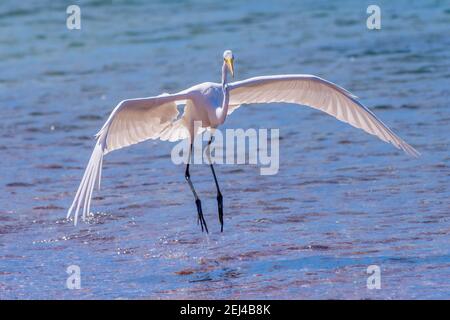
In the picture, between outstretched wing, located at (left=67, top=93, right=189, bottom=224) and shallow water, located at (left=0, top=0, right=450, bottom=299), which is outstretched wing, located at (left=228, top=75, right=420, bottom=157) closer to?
outstretched wing, located at (left=67, top=93, right=189, bottom=224)

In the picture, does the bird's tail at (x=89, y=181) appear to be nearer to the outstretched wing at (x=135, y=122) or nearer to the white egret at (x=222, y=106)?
the outstretched wing at (x=135, y=122)

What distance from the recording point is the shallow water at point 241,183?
9.12 meters

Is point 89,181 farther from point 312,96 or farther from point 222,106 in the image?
point 312,96

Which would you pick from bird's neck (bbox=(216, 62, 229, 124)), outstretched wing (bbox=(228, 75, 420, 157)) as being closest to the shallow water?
outstretched wing (bbox=(228, 75, 420, 157))

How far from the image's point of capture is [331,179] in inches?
483

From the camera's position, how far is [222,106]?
10555 mm

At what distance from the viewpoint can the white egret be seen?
10258mm

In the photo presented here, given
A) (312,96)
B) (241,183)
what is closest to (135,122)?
(312,96)

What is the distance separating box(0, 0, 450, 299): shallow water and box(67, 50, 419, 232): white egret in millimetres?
661

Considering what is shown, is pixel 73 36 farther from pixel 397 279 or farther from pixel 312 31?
pixel 397 279

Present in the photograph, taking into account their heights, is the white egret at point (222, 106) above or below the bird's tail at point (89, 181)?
above

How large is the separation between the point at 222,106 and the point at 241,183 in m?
2.11

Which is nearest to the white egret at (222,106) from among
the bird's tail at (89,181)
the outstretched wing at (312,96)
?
the outstretched wing at (312,96)

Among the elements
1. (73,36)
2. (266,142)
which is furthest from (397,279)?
(73,36)
